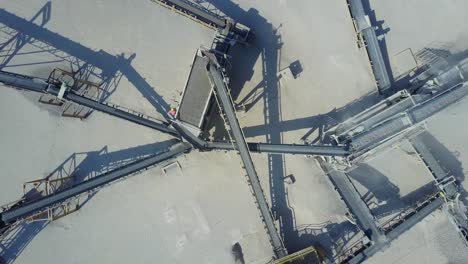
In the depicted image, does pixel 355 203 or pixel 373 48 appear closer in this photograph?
pixel 355 203

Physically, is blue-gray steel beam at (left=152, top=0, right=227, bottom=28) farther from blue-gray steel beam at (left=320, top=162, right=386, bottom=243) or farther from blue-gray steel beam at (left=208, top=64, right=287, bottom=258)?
blue-gray steel beam at (left=320, top=162, right=386, bottom=243)

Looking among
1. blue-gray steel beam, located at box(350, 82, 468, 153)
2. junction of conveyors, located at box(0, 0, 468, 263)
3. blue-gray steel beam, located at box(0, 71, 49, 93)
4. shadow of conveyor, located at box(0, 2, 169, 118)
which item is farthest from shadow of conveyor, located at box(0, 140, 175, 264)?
blue-gray steel beam, located at box(350, 82, 468, 153)

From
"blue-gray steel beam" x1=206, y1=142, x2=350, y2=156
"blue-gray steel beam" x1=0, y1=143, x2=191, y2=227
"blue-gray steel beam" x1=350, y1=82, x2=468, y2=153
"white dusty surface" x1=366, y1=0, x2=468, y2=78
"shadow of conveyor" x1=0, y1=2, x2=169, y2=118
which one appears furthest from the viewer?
"white dusty surface" x1=366, y1=0, x2=468, y2=78

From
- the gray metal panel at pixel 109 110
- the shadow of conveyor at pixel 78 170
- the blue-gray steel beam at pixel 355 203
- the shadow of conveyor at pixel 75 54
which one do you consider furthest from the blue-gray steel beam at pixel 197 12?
the blue-gray steel beam at pixel 355 203

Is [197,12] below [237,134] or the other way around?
the other way around

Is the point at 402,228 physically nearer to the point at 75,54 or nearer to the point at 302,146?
the point at 302,146

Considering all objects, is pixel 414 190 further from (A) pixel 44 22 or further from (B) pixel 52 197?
(A) pixel 44 22

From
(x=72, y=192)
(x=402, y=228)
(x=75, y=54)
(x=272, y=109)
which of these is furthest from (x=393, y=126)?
(x=75, y=54)
